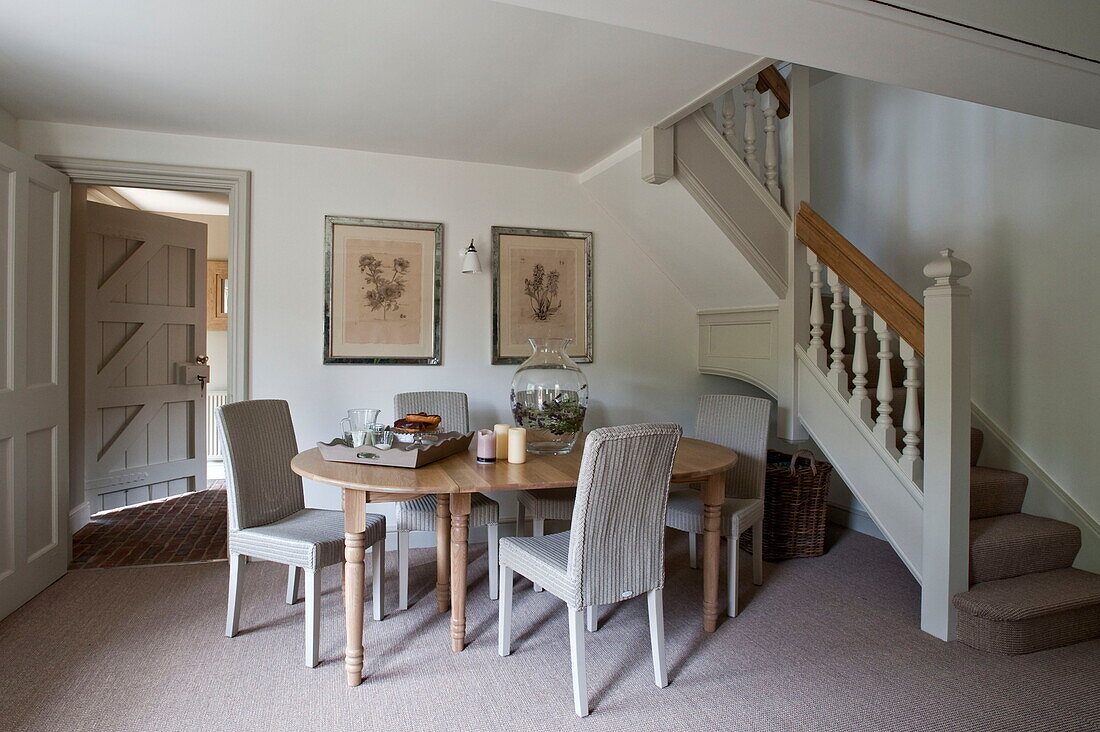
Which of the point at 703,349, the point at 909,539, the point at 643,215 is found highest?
the point at 643,215

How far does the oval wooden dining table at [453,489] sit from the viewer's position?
92.1 inches

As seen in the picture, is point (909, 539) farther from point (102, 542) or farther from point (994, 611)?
point (102, 542)

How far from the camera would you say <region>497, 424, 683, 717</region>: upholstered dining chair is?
2.15 metres

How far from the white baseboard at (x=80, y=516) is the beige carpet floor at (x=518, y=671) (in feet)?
3.50

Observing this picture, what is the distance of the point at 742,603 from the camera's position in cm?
312

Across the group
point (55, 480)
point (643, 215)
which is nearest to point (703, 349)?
point (643, 215)

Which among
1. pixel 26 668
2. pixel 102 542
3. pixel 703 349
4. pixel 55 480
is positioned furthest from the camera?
pixel 703 349

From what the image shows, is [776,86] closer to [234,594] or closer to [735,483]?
[735,483]

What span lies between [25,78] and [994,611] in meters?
4.39

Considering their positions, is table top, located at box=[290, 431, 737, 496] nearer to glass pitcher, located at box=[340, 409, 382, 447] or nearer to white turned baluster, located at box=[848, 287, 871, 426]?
glass pitcher, located at box=[340, 409, 382, 447]

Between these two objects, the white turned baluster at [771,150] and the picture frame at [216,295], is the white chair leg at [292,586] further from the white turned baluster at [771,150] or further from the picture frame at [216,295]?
the picture frame at [216,295]

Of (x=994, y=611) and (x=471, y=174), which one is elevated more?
(x=471, y=174)

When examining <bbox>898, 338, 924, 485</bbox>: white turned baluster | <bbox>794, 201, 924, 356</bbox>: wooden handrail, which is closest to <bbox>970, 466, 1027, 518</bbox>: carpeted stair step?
<bbox>898, 338, 924, 485</bbox>: white turned baluster

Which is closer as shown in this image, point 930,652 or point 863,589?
point 930,652
